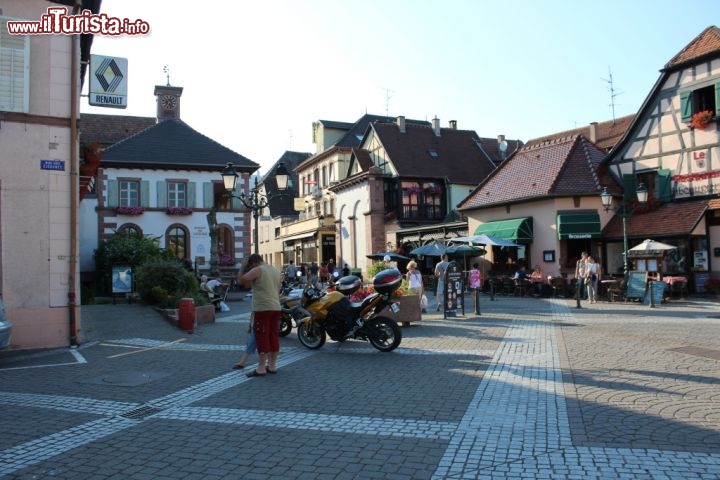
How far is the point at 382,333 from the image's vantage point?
10.1 m

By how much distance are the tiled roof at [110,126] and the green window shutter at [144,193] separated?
459cm

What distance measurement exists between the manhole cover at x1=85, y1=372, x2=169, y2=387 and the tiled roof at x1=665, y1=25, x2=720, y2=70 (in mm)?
23028

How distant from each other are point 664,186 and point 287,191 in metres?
40.6

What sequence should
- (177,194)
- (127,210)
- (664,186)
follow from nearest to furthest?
(664,186)
(127,210)
(177,194)

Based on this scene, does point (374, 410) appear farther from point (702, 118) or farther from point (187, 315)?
point (702, 118)

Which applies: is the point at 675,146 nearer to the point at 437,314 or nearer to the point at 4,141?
the point at 437,314

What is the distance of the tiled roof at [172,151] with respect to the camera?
118 feet

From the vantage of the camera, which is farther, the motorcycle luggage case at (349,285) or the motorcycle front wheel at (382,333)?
the motorcycle luggage case at (349,285)

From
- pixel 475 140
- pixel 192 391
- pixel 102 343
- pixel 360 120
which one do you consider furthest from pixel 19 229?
pixel 360 120

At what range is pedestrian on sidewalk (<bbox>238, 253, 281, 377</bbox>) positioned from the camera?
8227 mm

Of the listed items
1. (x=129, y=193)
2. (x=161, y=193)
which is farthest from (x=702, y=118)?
(x=129, y=193)

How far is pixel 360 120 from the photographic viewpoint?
52625 millimetres

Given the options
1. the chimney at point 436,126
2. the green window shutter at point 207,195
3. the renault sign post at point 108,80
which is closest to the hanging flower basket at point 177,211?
the green window shutter at point 207,195

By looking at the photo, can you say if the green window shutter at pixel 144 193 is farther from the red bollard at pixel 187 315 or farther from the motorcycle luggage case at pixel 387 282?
the motorcycle luggage case at pixel 387 282
